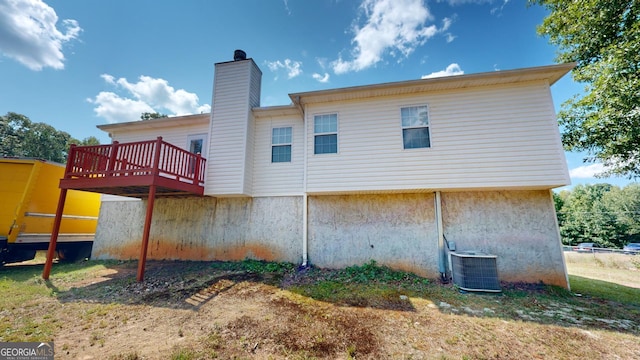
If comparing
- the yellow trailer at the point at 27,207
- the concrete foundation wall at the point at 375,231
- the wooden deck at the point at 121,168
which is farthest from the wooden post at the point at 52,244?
the concrete foundation wall at the point at 375,231

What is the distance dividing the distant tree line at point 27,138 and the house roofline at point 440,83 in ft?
110

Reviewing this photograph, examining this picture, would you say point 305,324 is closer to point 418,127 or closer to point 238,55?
point 418,127

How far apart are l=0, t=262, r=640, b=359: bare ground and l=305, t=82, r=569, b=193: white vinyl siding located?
2.79m

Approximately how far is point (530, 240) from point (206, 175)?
969cm

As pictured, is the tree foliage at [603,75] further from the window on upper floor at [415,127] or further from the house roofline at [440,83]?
the window on upper floor at [415,127]

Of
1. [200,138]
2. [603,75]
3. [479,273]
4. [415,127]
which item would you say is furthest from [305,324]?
[603,75]

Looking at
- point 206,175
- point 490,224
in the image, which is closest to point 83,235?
point 206,175

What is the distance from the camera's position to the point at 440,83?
6242mm

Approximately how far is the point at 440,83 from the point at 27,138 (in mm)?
38643

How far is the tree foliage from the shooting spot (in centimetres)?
652

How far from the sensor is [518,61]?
7.54 m

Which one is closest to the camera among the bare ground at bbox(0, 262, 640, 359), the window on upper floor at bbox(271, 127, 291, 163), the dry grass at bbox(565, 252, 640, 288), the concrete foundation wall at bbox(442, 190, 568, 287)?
the bare ground at bbox(0, 262, 640, 359)

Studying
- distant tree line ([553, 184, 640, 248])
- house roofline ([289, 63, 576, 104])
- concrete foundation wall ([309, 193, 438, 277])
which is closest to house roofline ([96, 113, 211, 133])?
house roofline ([289, 63, 576, 104])

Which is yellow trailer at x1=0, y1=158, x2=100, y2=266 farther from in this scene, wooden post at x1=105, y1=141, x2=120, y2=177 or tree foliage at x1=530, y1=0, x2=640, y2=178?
tree foliage at x1=530, y1=0, x2=640, y2=178
